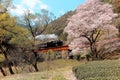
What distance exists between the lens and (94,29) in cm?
2789

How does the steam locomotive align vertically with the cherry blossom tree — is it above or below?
below

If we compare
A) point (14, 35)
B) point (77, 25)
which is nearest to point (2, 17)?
point (14, 35)

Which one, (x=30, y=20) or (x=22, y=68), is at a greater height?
(x=30, y=20)

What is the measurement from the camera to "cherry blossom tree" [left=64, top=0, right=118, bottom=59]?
27969mm

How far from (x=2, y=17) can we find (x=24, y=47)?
14.4 ft

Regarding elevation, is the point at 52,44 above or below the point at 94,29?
below

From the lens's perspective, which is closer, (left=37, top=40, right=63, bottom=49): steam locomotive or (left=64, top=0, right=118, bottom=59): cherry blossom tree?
(left=64, top=0, right=118, bottom=59): cherry blossom tree

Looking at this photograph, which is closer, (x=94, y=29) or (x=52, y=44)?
(x=94, y=29)

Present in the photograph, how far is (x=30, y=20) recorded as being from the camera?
31062mm

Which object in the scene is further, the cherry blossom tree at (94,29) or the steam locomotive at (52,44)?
the steam locomotive at (52,44)

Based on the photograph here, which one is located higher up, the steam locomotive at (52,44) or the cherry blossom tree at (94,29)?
the cherry blossom tree at (94,29)

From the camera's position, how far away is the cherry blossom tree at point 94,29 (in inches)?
1101

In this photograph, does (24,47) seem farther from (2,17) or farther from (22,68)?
(2,17)

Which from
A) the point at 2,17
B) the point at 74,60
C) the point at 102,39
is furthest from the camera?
the point at 74,60
